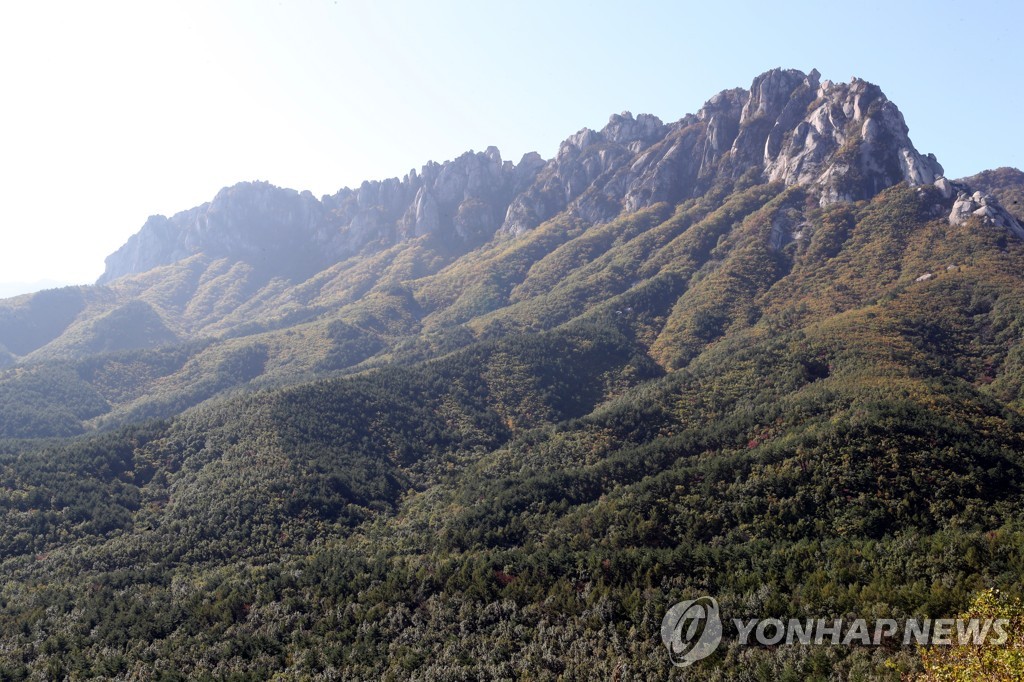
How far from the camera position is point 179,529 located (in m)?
119

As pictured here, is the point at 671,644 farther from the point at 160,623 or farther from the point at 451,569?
the point at 160,623

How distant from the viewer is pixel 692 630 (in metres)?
59.0

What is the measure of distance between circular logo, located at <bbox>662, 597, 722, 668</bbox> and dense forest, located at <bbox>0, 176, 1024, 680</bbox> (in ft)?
4.21

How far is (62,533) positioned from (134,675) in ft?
238

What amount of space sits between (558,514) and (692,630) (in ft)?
164

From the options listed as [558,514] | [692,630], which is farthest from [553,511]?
[692,630]

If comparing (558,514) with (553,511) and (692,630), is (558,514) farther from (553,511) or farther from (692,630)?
(692,630)

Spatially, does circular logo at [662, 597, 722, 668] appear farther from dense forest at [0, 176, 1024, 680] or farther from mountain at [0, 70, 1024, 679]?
mountain at [0, 70, 1024, 679]

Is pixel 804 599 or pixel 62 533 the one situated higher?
pixel 62 533

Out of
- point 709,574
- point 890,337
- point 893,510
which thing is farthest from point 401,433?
point 890,337

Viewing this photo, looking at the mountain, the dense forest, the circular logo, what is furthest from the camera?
the mountain

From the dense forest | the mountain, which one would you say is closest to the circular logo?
the dense forest

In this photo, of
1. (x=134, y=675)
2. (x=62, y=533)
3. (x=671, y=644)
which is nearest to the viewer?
(x=671, y=644)

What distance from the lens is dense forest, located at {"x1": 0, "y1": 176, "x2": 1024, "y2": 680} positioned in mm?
61906
